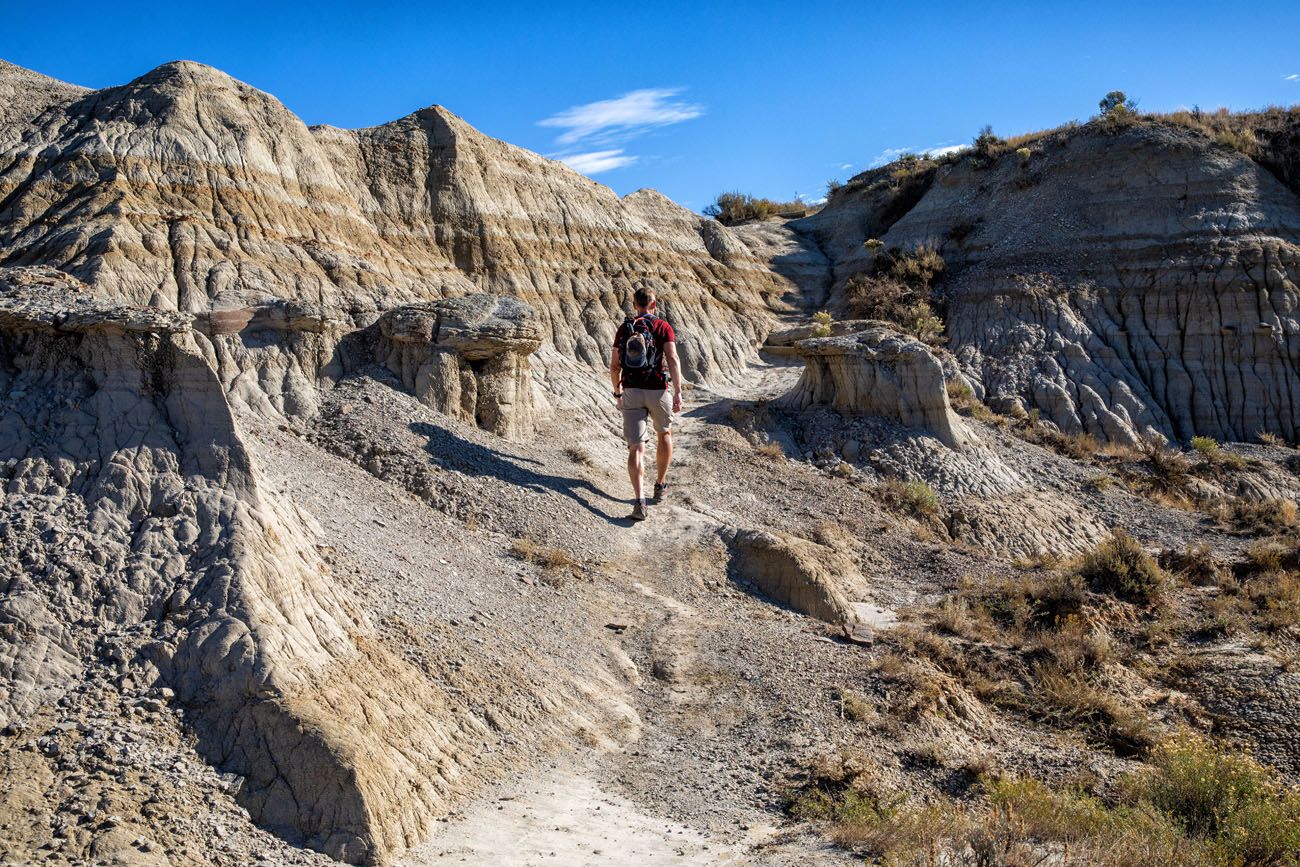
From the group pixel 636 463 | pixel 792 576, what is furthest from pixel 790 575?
pixel 636 463

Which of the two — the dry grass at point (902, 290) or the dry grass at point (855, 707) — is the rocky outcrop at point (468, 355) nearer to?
the dry grass at point (855, 707)

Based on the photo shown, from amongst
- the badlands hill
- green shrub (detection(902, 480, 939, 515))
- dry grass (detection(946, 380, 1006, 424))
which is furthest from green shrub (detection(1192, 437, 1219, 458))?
green shrub (detection(902, 480, 939, 515))

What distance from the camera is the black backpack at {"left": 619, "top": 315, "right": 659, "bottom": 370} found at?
1238 cm

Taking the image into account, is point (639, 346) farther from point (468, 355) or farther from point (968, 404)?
point (968, 404)

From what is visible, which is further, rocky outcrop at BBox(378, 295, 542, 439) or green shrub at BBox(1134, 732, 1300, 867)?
Answer: rocky outcrop at BBox(378, 295, 542, 439)

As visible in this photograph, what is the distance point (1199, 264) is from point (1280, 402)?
12.7ft

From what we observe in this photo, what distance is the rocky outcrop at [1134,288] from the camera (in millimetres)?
22156

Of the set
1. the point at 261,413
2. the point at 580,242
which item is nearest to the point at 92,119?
the point at 261,413

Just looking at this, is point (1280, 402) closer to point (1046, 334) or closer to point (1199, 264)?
point (1199, 264)

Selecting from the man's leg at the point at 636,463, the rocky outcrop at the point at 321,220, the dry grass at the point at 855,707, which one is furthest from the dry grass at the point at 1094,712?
the rocky outcrop at the point at 321,220

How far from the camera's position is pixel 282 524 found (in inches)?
303

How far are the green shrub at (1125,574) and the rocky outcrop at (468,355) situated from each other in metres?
8.49

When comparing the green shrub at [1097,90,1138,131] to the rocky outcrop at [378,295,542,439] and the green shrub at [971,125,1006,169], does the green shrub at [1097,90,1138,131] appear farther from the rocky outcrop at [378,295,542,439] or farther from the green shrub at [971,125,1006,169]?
the rocky outcrop at [378,295,542,439]

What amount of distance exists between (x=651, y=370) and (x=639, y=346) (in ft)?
1.35
